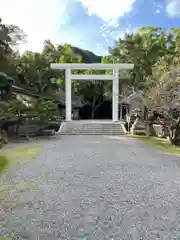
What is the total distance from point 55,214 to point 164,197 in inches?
84.5

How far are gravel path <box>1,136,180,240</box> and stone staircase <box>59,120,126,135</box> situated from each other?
8.89 metres

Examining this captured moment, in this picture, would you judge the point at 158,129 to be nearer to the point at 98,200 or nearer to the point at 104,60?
the point at 98,200

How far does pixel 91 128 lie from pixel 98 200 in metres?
13.4

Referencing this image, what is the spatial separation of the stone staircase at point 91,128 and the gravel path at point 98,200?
29.2 ft

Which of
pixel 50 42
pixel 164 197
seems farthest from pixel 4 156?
pixel 50 42

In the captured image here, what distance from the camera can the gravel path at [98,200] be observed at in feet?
11.7

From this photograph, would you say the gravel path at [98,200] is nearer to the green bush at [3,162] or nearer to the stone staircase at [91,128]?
the green bush at [3,162]

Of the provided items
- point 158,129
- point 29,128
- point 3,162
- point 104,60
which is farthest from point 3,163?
point 104,60

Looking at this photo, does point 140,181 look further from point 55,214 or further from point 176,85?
point 176,85

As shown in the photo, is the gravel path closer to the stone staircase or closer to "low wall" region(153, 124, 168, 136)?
"low wall" region(153, 124, 168, 136)

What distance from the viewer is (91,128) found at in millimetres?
18234

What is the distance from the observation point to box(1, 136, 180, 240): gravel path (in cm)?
356

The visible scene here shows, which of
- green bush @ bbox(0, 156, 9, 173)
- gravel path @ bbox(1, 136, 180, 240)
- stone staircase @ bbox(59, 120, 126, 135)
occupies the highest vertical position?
stone staircase @ bbox(59, 120, 126, 135)

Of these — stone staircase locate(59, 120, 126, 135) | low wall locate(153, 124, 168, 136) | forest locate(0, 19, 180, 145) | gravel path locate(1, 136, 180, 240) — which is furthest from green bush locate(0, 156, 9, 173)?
forest locate(0, 19, 180, 145)
